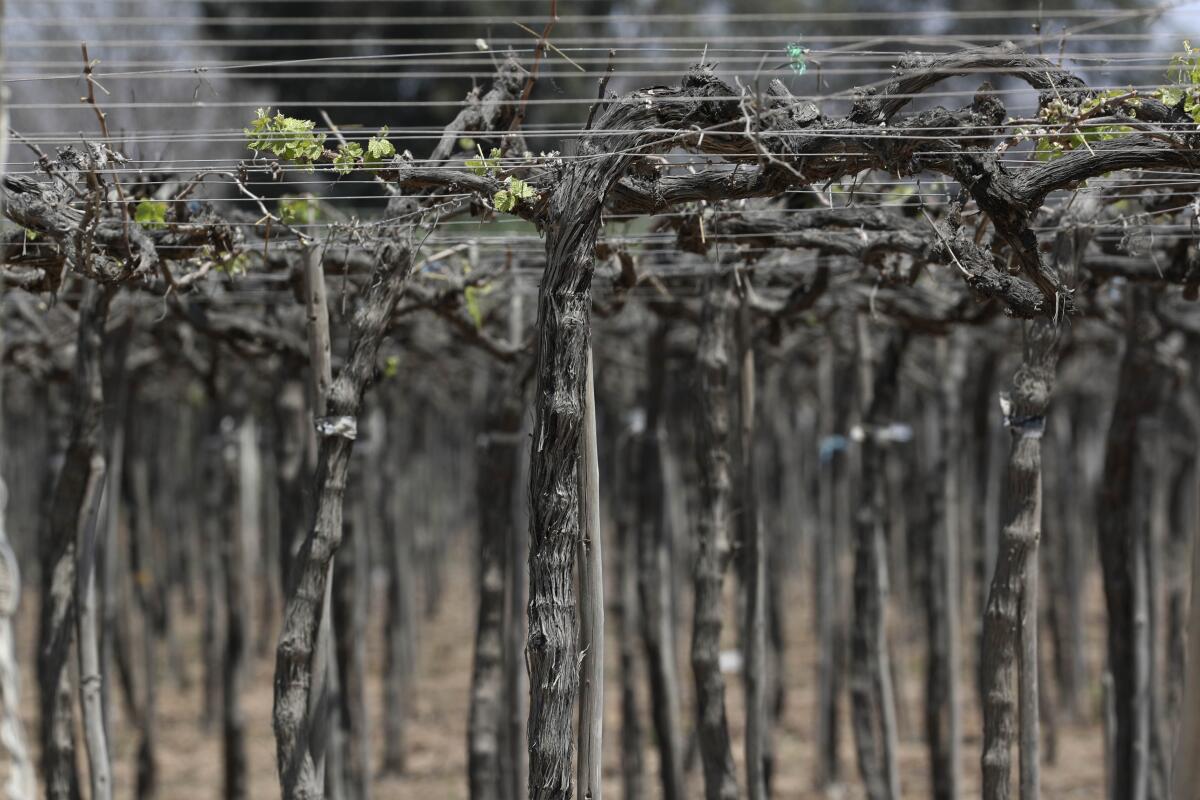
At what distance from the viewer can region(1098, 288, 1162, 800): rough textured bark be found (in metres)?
6.36

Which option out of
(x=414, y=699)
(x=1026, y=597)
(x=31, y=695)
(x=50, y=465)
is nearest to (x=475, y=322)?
(x=1026, y=597)

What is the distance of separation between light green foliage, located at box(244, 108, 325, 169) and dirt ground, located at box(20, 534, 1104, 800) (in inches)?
249

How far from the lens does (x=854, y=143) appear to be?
3.55 m

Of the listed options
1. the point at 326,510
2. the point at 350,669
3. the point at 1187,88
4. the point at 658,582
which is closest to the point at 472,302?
the point at 326,510

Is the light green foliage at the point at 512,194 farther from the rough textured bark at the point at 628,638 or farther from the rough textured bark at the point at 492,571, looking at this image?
the rough textured bark at the point at 628,638

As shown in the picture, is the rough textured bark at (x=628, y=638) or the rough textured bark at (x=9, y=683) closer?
the rough textured bark at (x=9, y=683)

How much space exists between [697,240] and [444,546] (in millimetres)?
14431

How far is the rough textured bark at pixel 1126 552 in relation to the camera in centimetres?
636

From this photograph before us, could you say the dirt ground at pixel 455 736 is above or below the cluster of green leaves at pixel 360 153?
below

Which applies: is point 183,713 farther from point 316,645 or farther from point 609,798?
point 316,645

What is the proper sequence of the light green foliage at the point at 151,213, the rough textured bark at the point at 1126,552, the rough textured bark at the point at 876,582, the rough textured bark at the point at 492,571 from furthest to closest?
the rough textured bark at the point at 876,582
the rough textured bark at the point at 492,571
the rough textured bark at the point at 1126,552
the light green foliage at the point at 151,213

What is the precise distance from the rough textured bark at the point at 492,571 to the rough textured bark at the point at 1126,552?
2.83 metres

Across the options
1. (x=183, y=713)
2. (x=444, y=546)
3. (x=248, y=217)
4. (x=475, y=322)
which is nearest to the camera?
(x=248, y=217)

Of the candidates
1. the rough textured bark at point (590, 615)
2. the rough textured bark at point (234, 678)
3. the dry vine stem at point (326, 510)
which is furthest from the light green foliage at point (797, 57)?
the rough textured bark at point (234, 678)
